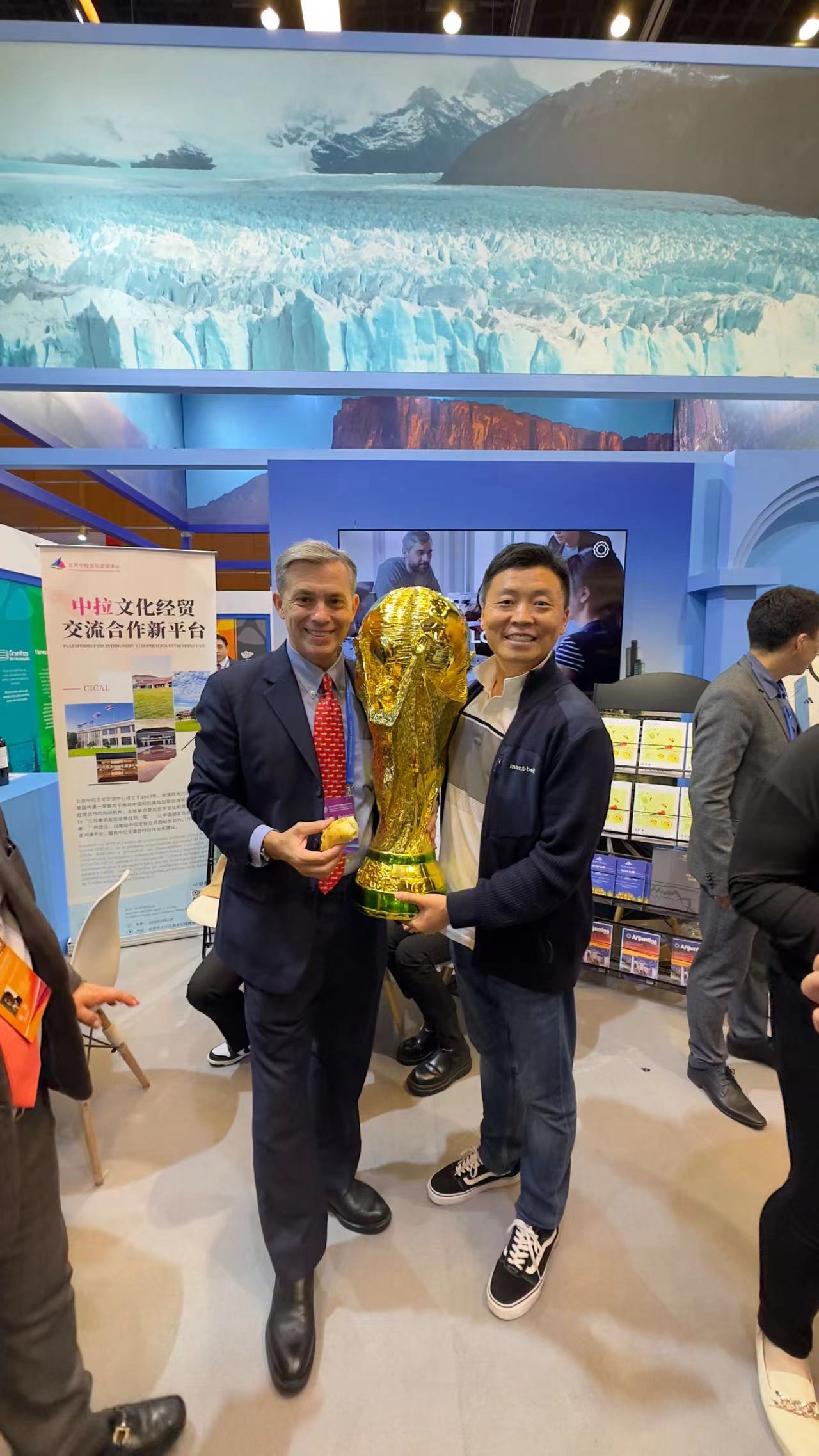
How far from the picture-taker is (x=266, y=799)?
4.13 ft

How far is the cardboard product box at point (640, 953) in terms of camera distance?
274 cm

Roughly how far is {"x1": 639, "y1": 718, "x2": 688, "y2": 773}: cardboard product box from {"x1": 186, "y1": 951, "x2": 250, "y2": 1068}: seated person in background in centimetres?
202

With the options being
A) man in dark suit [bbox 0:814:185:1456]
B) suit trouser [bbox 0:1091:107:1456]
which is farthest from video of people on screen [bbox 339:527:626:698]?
suit trouser [bbox 0:1091:107:1456]

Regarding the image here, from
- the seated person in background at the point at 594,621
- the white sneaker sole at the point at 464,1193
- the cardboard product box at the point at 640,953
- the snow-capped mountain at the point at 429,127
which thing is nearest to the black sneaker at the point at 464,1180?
the white sneaker sole at the point at 464,1193

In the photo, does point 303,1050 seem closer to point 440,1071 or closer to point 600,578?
point 440,1071

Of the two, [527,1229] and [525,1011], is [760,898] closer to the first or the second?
[525,1011]

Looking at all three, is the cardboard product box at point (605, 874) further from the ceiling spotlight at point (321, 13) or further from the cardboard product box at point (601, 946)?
the ceiling spotlight at point (321, 13)

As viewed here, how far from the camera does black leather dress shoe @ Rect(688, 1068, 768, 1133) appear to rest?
204 centimetres

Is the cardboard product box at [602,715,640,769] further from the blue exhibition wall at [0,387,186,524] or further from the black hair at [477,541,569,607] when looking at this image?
the blue exhibition wall at [0,387,186,524]

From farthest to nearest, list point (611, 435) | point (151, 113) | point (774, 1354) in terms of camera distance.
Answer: point (611, 435) → point (151, 113) → point (774, 1354)

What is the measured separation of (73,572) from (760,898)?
10.8ft

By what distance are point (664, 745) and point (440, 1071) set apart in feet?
5.67

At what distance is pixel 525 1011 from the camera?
1.35 m

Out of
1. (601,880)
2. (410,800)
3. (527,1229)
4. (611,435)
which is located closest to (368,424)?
(611,435)
